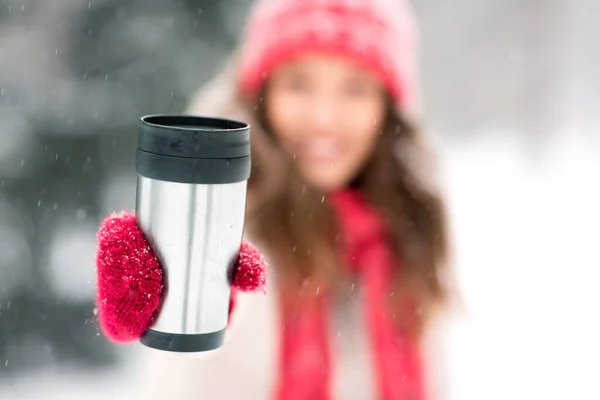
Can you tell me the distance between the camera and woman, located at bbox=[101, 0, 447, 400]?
1.00 metres

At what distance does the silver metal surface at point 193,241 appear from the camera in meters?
0.44

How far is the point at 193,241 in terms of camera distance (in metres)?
0.45

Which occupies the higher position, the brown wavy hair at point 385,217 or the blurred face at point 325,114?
the blurred face at point 325,114

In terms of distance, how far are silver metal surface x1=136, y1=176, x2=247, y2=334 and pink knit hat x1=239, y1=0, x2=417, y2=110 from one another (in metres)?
0.55

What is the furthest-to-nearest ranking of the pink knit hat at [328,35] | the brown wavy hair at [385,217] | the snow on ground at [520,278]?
the snow on ground at [520,278], the brown wavy hair at [385,217], the pink knit hat at [328,35]

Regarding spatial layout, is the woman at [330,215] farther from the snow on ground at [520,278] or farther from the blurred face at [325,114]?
the snow on ground at [520,278]

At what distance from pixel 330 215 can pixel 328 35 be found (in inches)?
12.7

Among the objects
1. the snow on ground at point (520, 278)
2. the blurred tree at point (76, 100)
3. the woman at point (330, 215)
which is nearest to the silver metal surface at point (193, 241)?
the woman at point (330, 215)

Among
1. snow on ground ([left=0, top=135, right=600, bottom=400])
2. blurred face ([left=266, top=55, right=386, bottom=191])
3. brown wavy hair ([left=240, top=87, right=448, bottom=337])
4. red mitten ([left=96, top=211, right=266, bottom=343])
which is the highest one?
blurred face ([left=266, top=55, right=386, bottom=191])

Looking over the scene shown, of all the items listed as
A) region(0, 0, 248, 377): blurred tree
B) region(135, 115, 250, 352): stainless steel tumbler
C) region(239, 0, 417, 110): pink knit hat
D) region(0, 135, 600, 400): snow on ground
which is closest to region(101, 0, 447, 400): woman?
region(239, 0, 417, 110): pink knit hat

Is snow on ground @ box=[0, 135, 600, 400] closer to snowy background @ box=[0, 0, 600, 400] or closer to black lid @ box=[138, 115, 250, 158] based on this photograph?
snowy background @ box=[0, 0, 600, 400]

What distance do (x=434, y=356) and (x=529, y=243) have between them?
3.10 ft

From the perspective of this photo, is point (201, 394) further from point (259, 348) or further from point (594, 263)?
point (594, 263)

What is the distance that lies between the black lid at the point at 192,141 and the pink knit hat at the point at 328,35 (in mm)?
556
